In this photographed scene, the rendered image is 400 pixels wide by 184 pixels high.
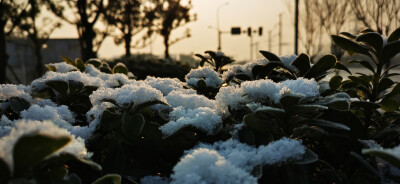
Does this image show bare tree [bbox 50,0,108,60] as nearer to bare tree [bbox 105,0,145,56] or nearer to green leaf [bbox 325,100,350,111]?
bare tree [bbox 105,0,145,56]

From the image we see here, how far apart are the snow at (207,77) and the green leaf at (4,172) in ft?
3.83

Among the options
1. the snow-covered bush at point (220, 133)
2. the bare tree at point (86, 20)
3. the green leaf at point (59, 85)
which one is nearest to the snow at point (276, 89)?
the snow-covered bush at point (220, 133)

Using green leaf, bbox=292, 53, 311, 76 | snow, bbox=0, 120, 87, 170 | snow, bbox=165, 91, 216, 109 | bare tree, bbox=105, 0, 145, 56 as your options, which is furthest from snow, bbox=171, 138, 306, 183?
bare tree, bbox=105, 0, 145, 56

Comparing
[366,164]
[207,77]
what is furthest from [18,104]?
[366,164]

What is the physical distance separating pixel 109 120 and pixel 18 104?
0.56 m

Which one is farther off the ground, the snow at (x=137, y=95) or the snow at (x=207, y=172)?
the snow at (x=137, y=95)

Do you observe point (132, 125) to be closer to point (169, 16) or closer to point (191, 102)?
point (191, 102)

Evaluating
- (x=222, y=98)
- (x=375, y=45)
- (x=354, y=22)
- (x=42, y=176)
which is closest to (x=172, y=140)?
(x=222, y=98)

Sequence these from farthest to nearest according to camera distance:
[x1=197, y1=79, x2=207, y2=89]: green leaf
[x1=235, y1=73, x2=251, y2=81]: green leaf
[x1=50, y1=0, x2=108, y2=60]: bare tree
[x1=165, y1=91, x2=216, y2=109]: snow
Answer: [x1=50, y1=0, x2=108, y2=60]: bare tree → [x1=197, y1=79, x2=207, y2=89]: green leaf → [x1=235, y1=73, x2=251, y2=81]: green leaf → [x1=165, y1=91, x2=216, y2=109]: snow

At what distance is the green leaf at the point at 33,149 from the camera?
0.56 m

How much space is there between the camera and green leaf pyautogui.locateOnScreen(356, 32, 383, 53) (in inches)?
49.9

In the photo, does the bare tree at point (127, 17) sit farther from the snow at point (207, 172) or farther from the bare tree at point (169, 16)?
the snow at point (207, 172)

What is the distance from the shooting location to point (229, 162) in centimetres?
75

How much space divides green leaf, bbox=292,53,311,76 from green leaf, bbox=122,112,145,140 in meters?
Answer: 0.57
